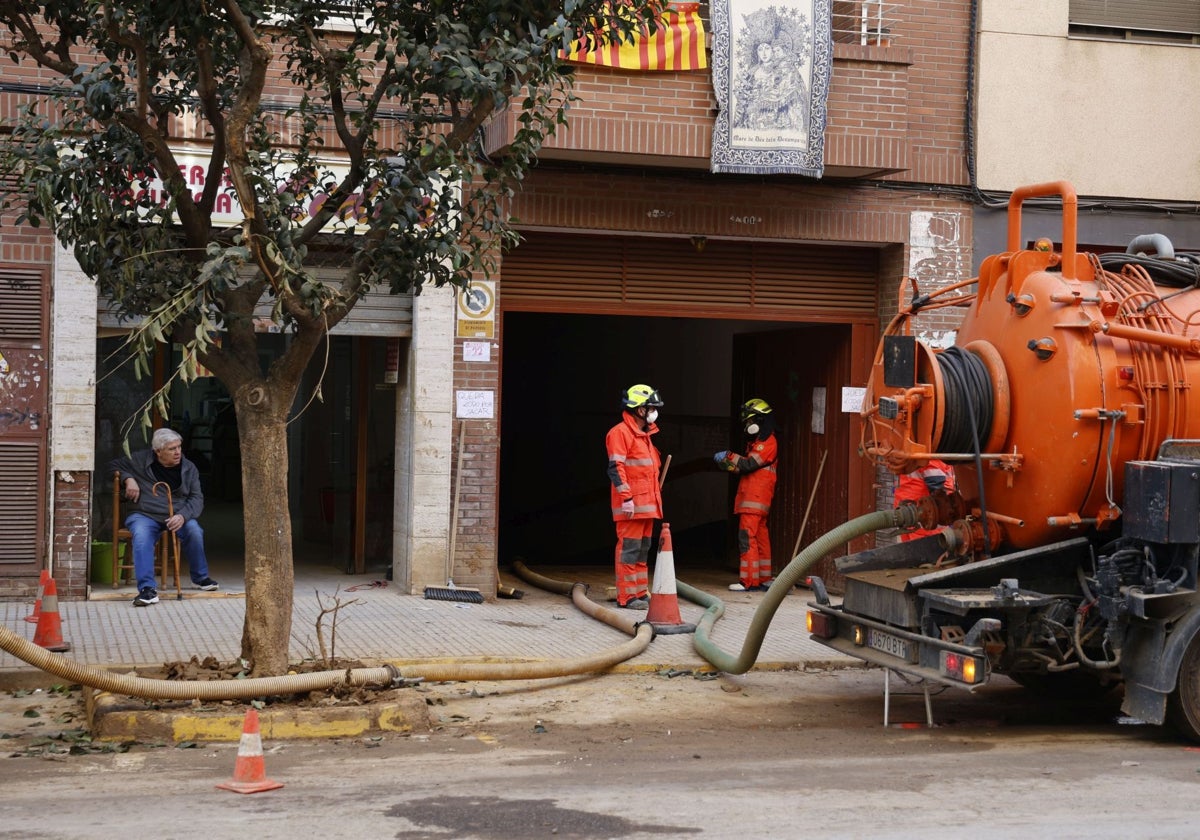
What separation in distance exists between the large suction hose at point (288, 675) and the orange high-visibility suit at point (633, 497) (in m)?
2.50

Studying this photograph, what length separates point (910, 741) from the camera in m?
7.96

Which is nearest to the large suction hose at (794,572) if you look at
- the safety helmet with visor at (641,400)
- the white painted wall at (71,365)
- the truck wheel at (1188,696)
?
the truck wheel at (1188,696)

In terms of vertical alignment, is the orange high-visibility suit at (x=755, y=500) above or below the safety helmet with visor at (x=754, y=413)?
below

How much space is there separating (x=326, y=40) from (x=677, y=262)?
3758 millimetres

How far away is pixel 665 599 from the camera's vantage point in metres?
10.9

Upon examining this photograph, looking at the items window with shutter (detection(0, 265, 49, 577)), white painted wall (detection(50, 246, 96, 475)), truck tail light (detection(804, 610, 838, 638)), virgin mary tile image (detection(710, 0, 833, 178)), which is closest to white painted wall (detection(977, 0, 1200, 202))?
virgin mary tile image (detection(710, 0, 833, 178))

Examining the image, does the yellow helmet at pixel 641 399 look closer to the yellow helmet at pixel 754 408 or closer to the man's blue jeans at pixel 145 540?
the yellow helmet at pixel 754 408

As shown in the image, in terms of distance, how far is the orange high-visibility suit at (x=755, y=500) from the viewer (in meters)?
13.6

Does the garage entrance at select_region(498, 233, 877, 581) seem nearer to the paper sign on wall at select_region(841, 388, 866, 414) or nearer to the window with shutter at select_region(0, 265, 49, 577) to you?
the paper sign on wall at select_region(841, 388, 866, 414)

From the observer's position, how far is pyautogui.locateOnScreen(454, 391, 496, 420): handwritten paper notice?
40.3 ft

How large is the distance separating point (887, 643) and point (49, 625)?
5.49m

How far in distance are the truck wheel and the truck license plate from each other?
57.5 inches

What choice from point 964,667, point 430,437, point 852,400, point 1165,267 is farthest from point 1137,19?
point 964,667

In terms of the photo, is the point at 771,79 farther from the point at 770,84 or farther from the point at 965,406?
the point at 965,406
